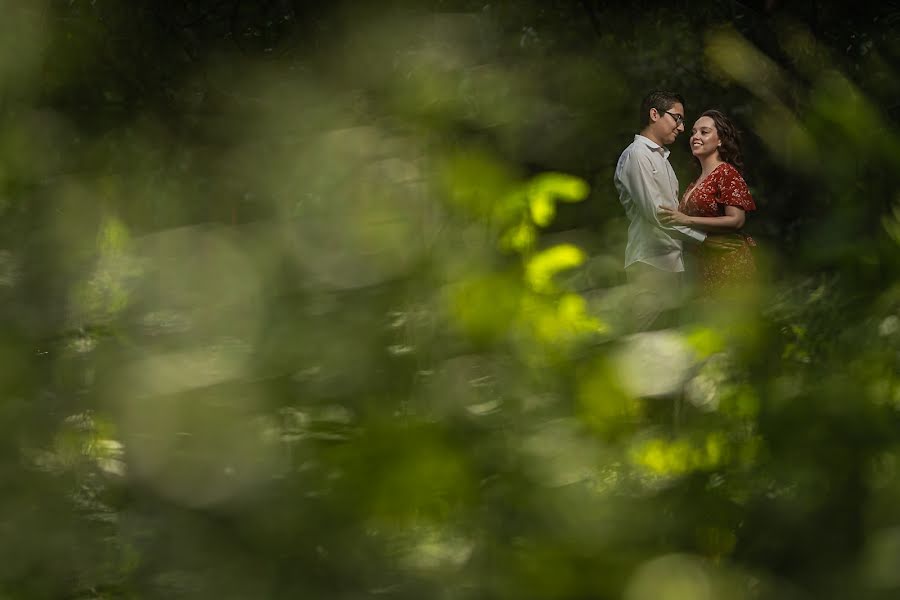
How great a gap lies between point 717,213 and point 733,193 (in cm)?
5

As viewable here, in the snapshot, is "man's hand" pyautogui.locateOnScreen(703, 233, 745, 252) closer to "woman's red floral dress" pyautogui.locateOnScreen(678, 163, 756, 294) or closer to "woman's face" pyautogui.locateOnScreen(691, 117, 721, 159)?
"woman's red floral dress" pyautogui.locateOnScreen(678, 163, 756, 294)

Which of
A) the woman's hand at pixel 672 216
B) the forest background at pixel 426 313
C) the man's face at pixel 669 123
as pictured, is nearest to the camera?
the forest background at pixel 426 313

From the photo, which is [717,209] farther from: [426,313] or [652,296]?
[426,313]

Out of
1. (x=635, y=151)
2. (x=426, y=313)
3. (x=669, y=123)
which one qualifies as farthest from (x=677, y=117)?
(x=426, y=313)

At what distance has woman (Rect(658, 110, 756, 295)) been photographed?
5.78ft

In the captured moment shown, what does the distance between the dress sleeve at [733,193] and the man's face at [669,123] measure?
12 cm

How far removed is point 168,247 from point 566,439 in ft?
2.76

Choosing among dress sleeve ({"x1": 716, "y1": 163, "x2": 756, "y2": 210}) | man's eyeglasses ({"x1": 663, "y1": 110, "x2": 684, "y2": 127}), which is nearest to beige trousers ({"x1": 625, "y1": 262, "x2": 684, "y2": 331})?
dress sleeve ({"x1": 716, "y1": 163, "x2": 756, "y2": 210})

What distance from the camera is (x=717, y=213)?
5.84 feet

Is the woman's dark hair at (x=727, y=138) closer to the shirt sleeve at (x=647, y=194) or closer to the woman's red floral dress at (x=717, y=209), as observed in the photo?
the woman's red floral dress at (x=717, y=209)

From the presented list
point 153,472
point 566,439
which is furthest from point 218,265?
point 566,439

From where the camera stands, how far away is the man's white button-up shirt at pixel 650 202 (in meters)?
1.76

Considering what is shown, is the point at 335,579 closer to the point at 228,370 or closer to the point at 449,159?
the point at 228,370

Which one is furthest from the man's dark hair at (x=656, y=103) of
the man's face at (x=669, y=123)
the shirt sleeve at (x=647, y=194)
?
the shirt sleeve at (x=647, y=194)
